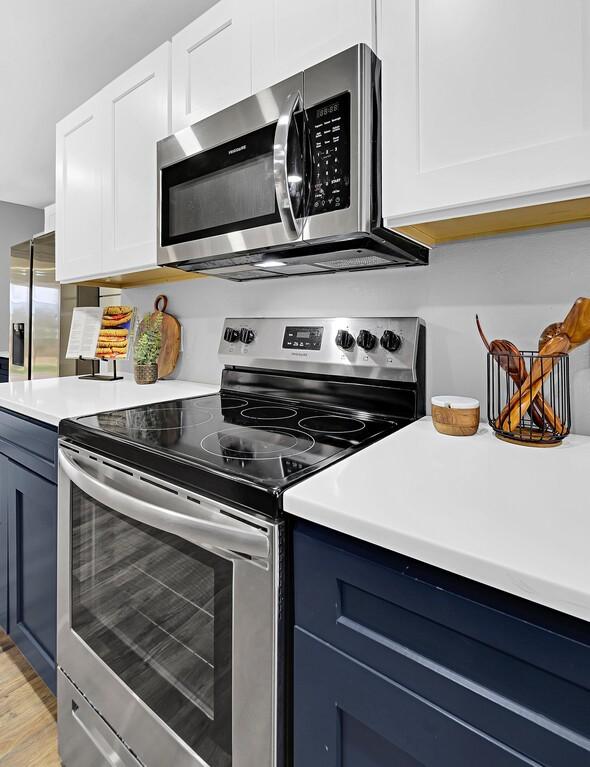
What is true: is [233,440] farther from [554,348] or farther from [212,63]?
[212,63]

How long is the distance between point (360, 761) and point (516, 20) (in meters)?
1.29

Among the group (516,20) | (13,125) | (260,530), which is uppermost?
(13,125)

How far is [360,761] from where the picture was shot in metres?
0.67

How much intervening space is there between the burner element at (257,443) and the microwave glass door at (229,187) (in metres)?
0.54

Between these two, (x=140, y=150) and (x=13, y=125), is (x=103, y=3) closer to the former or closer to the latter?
(x=140, y=150)

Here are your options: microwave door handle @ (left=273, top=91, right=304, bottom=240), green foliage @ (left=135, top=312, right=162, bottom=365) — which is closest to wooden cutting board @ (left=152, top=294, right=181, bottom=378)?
green foliage @ (left=135, top=312, right=162, bottom=365)

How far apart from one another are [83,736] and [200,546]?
0.77 meters

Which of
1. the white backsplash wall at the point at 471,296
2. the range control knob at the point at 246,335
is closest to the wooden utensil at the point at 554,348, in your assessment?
the white backsplash wall at the point at 471,296

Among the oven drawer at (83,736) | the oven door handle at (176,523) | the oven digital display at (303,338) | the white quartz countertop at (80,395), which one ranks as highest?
the oven digital display at (303,338)

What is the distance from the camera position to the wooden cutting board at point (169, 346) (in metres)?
1.99

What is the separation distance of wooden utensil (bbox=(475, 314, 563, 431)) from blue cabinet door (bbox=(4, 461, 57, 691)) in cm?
129

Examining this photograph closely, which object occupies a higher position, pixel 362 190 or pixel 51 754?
pixel 362 190

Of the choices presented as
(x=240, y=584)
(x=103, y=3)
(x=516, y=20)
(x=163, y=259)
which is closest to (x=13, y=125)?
(x=103, y=3)

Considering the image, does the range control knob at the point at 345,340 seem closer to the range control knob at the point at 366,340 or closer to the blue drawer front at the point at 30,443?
the range control knob at the point at 366,340
